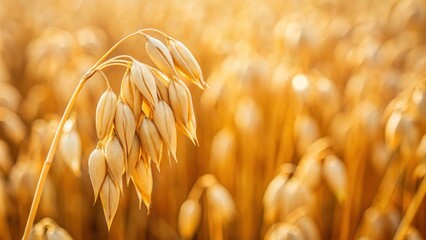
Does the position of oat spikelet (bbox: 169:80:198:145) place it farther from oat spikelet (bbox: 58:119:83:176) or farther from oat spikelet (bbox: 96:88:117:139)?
oat spikelet (bbox: 58:119:83:176)

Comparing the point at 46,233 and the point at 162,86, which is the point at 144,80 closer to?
the point at 162,86

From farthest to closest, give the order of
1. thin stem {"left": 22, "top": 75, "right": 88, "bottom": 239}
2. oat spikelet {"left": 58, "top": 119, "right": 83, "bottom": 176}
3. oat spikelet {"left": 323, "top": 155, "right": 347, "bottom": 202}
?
oat spikelet {"left": 323, "top": 155, "right": 347, "bottom": 202} < oat spikelet {"left": 58, "top": 119, "right": 83, "bottom": 176} < thin stem {"left": 22, "top": 75, "right": 88, "bottom": 239}

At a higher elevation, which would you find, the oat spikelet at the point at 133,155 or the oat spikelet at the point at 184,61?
the oat spikelet at the point at 184,61

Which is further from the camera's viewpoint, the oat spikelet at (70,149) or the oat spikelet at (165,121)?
the oat spikelet at (70,149)

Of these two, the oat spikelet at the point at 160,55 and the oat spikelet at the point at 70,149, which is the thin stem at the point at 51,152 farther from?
the oat spikelet at the point at 70,149

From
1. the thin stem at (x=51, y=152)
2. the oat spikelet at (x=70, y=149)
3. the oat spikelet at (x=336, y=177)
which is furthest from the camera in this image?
the oat spikelet at (x=336, y=177)

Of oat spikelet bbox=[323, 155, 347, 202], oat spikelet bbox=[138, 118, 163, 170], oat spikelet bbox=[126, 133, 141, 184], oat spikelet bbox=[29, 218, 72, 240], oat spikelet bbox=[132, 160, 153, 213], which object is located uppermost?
→ oat spikelet bbox=[138, 118, 163, 170]

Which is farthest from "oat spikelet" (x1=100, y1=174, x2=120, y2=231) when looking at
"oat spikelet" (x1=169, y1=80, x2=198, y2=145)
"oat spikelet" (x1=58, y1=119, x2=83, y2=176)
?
"oat spikelet" (x1=58, y1=119, x2=83, y2=176)

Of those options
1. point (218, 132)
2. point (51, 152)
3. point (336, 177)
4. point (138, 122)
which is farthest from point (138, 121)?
point (218, 132)

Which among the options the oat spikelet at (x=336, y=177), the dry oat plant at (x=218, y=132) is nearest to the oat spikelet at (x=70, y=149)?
the dry oat plant at (x=218, y=132)
